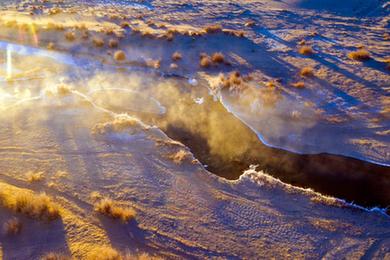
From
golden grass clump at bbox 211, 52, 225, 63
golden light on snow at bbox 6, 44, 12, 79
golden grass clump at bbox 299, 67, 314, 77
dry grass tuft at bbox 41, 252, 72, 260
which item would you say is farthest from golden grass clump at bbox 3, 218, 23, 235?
golden grass clump at bbox 299, 67, 314, 77

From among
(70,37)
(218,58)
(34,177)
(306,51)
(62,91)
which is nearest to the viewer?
(34,177)

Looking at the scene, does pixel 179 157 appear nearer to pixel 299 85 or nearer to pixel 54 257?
pixel 54 257

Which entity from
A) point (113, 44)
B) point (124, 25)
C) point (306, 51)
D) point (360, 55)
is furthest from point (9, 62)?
point (360, 55)

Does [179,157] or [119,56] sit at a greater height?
[119,56]

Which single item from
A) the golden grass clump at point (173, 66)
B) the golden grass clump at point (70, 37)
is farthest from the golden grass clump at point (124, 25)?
the golden grass clump at point (173, 66)

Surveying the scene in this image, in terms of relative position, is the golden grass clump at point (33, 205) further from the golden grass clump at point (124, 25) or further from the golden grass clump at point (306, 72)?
the golden grass clump at point (124, 25)

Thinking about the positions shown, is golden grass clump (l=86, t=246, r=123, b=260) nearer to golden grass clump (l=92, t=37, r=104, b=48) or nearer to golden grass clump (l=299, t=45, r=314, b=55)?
golden grass clump (l=92, t=37, r=104, b=48)
